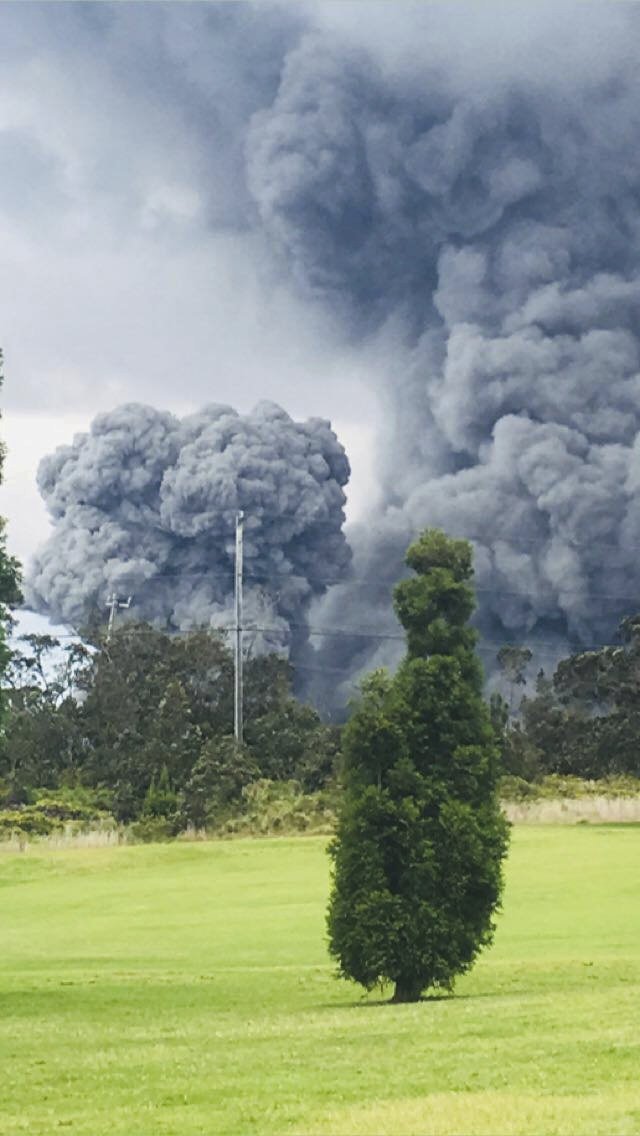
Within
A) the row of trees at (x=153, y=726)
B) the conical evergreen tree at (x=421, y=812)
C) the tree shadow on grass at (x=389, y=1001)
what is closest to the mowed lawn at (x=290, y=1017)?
the tree shadow on grass at (x=389, y=1001)

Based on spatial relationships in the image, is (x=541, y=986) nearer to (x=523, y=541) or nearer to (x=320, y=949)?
(x=320, y=949)

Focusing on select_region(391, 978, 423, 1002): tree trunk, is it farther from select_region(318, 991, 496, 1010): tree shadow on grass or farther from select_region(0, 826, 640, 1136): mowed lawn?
select_region(0, 826, 640, 1136): mowed lawn

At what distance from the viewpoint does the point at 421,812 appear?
60.3 feet

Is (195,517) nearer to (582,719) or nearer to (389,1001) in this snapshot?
(582,719)

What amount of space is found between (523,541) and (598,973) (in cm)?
6508

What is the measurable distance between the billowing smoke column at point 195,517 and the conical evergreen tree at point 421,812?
217 feet

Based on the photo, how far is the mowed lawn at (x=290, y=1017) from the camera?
10742 mm

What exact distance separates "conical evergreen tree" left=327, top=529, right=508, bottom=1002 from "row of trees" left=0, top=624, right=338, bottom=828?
37.1m

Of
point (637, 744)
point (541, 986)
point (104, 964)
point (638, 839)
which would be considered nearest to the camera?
point (541, 986)

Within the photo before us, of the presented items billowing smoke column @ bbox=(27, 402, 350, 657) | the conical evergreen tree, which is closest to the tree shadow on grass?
the conical evergreen tree

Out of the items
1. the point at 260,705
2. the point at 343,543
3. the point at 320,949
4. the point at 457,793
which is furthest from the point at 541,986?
the point at 343,543

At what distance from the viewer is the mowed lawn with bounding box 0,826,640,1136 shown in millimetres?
10742

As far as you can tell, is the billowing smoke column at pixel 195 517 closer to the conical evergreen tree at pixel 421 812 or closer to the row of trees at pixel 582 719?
the row of trees at pixel 582 719

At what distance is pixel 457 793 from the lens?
18.6m
